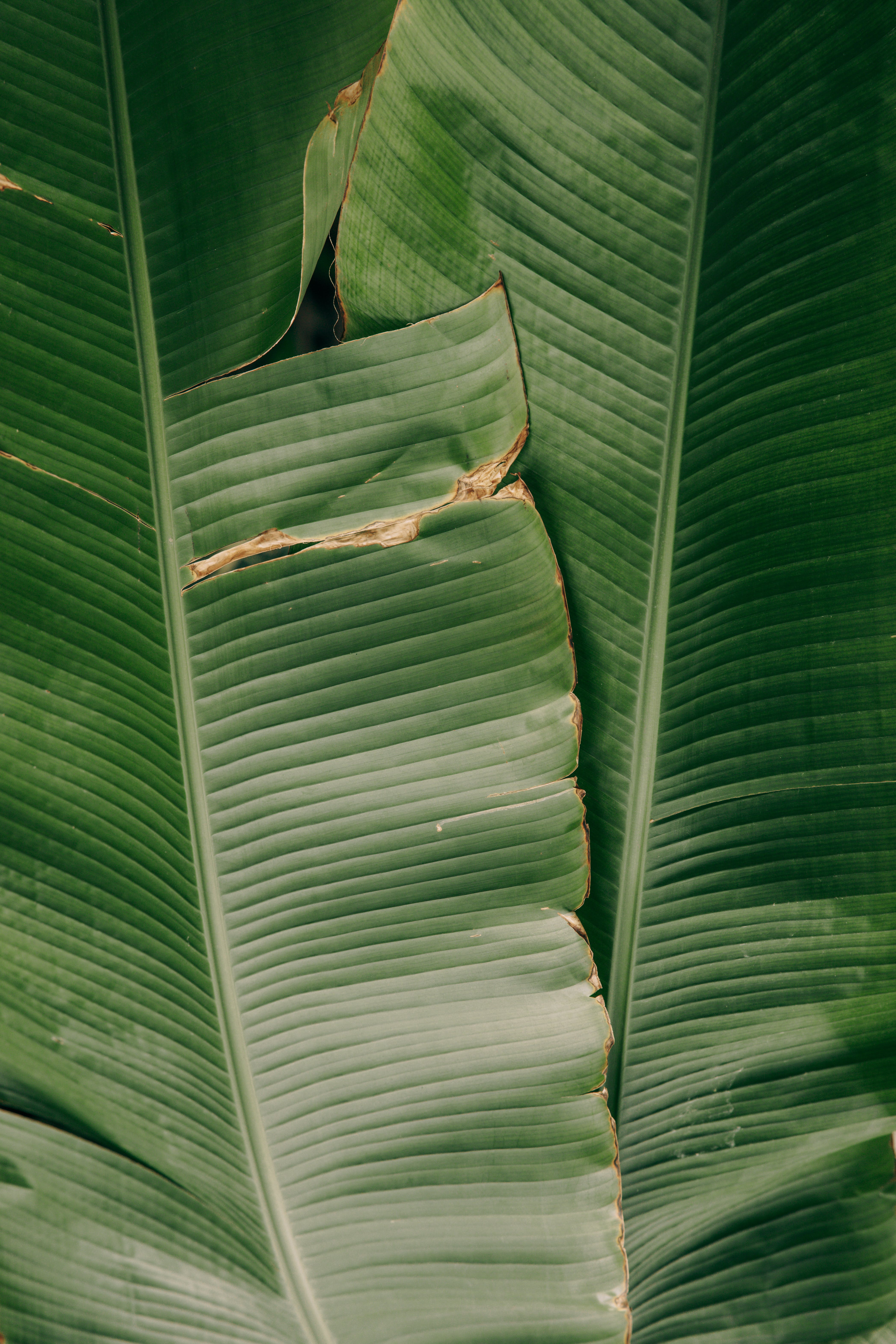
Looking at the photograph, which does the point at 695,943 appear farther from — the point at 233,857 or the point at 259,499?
the point at 259,499

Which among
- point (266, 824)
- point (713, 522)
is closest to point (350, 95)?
point (713, 522)

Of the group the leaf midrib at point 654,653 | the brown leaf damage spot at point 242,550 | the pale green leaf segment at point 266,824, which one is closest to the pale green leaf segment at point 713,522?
the leaf midrib at point 654,653

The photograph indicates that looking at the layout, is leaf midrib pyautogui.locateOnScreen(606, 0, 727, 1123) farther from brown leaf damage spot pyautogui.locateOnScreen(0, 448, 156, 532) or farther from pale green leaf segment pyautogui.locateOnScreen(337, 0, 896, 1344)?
brown leaf damage spot pyautogui.locateOnScreen(0, 448, 156, 532)

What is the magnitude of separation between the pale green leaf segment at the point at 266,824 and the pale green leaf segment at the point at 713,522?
107 millimetres

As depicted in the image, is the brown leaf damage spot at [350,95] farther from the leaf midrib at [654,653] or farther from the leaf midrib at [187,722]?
the leaf midrib at [654,653]

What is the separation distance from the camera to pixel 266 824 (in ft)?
2.50

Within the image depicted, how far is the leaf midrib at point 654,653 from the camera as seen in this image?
0.69 m

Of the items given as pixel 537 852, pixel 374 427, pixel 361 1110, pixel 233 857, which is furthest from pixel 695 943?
pixel 374 427

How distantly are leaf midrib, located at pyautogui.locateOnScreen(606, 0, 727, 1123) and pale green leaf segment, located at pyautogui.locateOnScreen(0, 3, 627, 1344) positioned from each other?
128mm

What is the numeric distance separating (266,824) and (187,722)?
0.45 feet

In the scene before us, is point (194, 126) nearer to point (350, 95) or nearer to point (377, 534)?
point (350, 95)

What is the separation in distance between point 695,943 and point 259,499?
72 cm

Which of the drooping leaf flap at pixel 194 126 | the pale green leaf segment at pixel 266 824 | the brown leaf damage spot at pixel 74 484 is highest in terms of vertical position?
the drooping leaf flap at pixel 194 126

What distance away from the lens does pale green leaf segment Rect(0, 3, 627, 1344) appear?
0.67 meters
